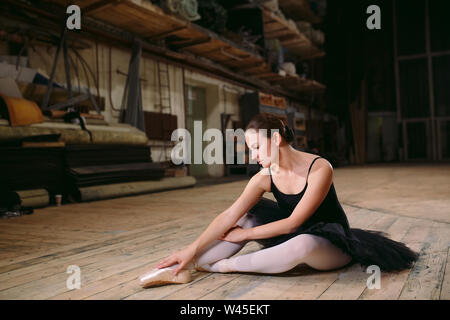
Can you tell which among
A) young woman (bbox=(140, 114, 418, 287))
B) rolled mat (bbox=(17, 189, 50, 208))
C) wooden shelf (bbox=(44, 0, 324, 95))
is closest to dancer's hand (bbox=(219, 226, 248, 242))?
young woman (bbox=(140, 114, 418, 287))

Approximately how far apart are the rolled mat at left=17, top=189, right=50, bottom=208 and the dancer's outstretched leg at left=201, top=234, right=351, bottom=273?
11.8 feet

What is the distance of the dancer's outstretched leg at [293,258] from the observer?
1728mm

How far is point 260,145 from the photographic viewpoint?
1.78 m

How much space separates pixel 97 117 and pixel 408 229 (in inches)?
187

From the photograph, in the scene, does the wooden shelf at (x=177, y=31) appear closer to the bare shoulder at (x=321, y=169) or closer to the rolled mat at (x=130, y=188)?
the rolled mat at (x=130, y=188)

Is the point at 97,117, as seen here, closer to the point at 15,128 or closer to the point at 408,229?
the point at 15,128

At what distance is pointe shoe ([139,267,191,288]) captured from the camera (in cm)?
169

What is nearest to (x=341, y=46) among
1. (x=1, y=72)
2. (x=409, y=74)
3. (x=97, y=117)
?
(x=409, y=74)

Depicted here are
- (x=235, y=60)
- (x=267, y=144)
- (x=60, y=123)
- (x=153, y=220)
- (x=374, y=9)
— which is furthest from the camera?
(x=374, y=9)

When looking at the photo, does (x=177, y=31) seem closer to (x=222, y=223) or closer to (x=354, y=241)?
(x=222, y=223)

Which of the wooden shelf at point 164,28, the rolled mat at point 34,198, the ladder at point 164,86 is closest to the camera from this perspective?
the rolled mat at point 34,198

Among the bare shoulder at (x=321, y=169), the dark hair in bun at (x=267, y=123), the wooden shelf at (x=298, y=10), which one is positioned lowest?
the bare shoulder at (x=321, y=169)

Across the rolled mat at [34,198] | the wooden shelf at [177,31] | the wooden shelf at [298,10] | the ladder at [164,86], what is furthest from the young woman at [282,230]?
the wooden shelf at [298,10]

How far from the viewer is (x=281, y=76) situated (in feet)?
39.1
